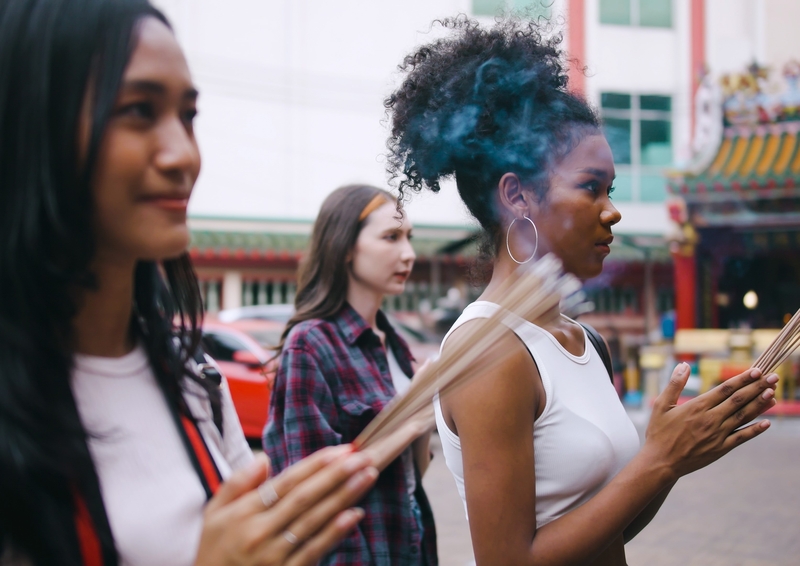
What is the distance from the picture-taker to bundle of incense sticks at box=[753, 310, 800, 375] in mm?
1483

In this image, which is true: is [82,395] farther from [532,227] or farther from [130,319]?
[532,227]

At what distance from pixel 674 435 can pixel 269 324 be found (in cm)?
753

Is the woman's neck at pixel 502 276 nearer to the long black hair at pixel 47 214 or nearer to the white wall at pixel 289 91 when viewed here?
the long black hair at pixel 47 214

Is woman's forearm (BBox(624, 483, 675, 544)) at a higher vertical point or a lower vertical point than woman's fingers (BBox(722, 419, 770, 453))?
lower

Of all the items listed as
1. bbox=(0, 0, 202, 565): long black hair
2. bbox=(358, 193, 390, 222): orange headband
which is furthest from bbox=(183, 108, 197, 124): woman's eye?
bbox=(358, 193, 390, 222): orange headband

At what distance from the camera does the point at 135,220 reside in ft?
3.12

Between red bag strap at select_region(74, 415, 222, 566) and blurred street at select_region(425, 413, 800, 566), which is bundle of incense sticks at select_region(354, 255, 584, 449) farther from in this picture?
blurred street at select_region(425, 413, 800, 566)

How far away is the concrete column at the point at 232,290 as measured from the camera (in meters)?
15.5

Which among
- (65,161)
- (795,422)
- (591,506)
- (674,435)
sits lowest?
(795,422)

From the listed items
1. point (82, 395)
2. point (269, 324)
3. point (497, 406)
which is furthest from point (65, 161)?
point (269, 324)

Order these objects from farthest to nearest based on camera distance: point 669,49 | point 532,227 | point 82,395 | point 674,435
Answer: point 669,49 < point 532,227 < point 674,435 < point 82,395

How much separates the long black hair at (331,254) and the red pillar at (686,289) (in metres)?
10.5

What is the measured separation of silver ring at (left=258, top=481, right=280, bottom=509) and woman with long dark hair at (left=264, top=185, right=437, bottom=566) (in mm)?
1163

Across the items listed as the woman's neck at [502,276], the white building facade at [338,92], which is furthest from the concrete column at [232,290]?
the woman's neck at [502,276]
